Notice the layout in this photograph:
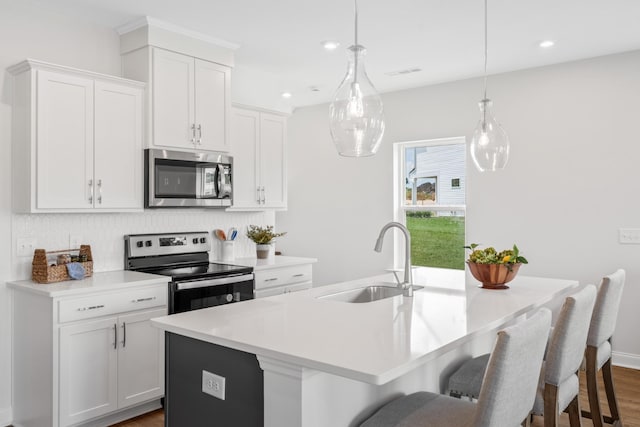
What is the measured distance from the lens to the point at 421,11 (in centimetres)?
333

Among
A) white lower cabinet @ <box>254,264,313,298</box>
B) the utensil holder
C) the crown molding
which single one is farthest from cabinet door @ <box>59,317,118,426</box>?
the crown molding

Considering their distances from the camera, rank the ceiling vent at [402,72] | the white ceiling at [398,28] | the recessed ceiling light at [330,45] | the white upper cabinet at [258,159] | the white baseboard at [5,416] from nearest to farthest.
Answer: the white baseboard at [5,416] < the white ceiling at [398,28] < the recessed ceiling light at [330,45] < the white upper cabinet at [258,159] < the ceiling vent at [402,72]

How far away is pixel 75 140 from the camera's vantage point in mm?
3148

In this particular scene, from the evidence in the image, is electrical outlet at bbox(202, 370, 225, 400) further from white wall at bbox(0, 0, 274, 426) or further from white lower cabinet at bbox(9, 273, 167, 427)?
white wall at bbox(0, 0, 274, 426)

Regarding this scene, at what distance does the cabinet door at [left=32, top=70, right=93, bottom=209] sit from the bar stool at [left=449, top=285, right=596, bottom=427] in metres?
2.54

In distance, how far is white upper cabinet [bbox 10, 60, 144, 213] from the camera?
297 cm

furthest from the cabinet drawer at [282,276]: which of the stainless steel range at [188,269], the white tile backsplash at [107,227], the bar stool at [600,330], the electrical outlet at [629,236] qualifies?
the electrical outlet at [629,236]

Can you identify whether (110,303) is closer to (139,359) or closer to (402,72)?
(139,359)

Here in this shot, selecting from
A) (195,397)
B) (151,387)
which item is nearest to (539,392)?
(195,397)

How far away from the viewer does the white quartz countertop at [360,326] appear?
1.52 meters

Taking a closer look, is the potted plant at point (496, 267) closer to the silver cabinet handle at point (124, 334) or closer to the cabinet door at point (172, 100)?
the silver cabinet handle at point (124, 334)

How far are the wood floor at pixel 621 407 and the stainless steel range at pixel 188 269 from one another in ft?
2.21

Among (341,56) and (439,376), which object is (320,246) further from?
(439,376)

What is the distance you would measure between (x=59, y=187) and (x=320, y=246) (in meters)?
3.56
